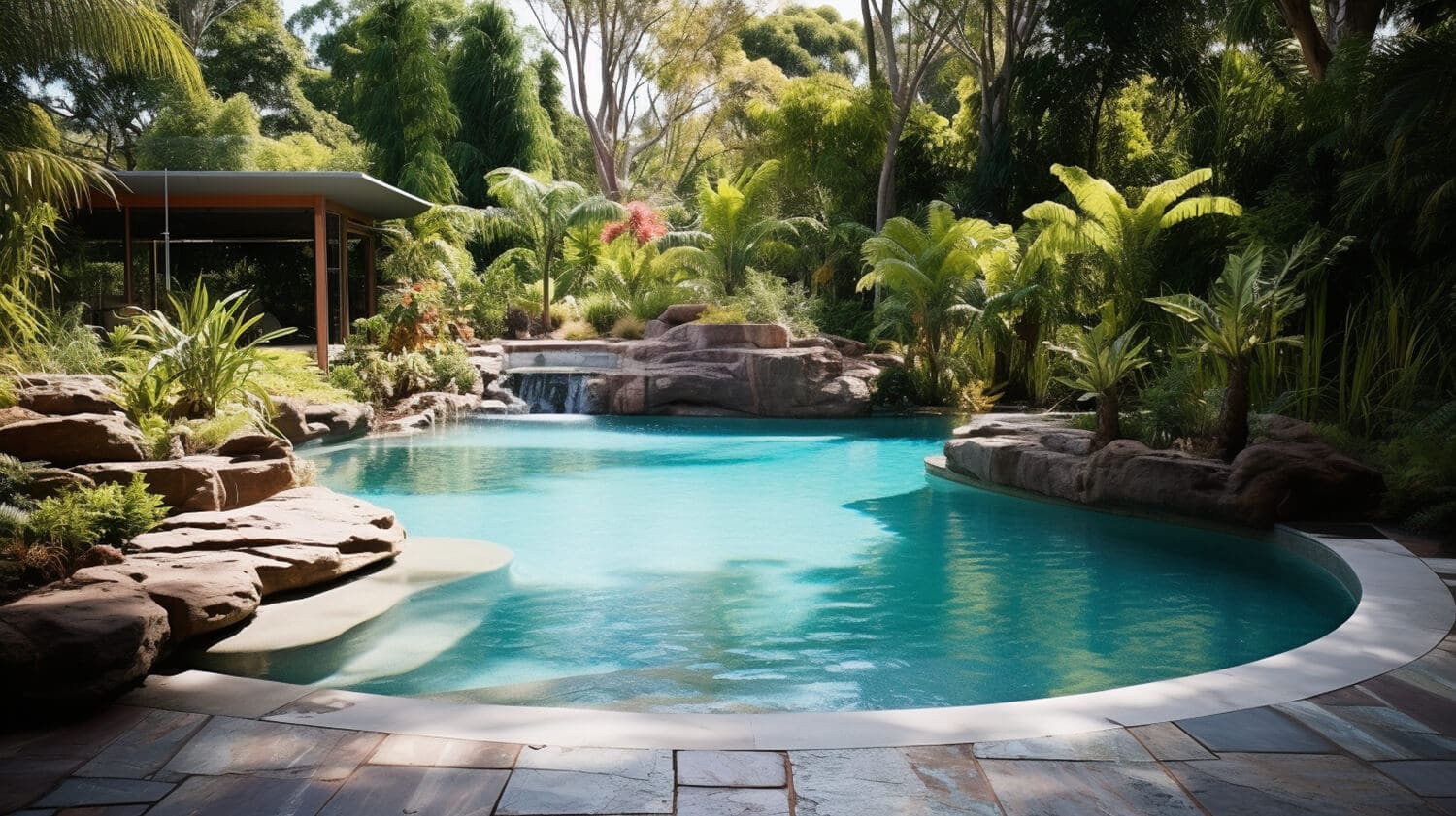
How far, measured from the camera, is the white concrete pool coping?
9.54 feet

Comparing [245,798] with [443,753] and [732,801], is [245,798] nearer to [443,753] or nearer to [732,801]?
[443,753]

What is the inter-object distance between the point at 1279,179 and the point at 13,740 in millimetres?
10290

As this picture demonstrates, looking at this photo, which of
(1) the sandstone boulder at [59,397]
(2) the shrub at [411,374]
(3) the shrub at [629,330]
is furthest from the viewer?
(3) the shrub at [629,330]

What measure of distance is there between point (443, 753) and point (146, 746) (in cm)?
81

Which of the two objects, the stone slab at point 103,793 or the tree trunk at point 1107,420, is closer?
the stone slab at point 103,793

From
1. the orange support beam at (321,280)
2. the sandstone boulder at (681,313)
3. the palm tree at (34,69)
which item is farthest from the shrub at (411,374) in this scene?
the palm tree at (34,69)

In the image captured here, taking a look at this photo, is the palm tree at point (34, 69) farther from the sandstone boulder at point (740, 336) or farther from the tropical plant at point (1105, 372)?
the sandstone boulder at point (740, 336)

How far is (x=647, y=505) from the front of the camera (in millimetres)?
8086

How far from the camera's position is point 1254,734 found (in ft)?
9.73

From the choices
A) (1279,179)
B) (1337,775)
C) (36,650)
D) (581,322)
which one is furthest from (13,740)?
(581,322)

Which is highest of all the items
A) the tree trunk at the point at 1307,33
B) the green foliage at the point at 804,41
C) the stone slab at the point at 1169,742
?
the green foliage at the point at 804,41

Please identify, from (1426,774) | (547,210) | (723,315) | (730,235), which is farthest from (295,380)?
(1426,774)

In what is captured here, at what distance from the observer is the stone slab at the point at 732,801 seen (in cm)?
244

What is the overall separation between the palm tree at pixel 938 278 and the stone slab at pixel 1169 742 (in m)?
11.8
